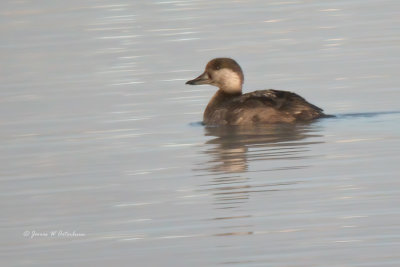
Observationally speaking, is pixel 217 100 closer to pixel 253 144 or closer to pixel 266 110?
pixel 266 110

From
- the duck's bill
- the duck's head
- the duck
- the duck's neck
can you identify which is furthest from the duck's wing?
the duck's bill

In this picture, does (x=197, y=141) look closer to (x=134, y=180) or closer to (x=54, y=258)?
(x=134, y=180)

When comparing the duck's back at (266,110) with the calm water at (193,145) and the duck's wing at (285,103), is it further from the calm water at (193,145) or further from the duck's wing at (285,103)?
the calm water at (193,145)

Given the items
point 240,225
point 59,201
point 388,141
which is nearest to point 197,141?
point 388,141

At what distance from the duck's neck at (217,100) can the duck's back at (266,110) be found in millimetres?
65

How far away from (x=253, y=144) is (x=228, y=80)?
2.91m

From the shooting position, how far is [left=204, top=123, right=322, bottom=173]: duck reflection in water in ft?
37.1

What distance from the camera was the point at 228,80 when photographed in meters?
15.1

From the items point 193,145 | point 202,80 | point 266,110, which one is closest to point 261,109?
point 266,110

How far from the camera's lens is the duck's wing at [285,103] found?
13375mm

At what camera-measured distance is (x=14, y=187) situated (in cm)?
1071

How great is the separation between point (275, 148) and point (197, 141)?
1.21m

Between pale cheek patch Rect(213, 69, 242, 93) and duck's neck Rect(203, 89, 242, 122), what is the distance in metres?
0.05

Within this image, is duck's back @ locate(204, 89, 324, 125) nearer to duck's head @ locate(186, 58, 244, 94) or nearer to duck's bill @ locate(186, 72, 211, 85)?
duck's head @ locate(186, 58, 244, 94)
